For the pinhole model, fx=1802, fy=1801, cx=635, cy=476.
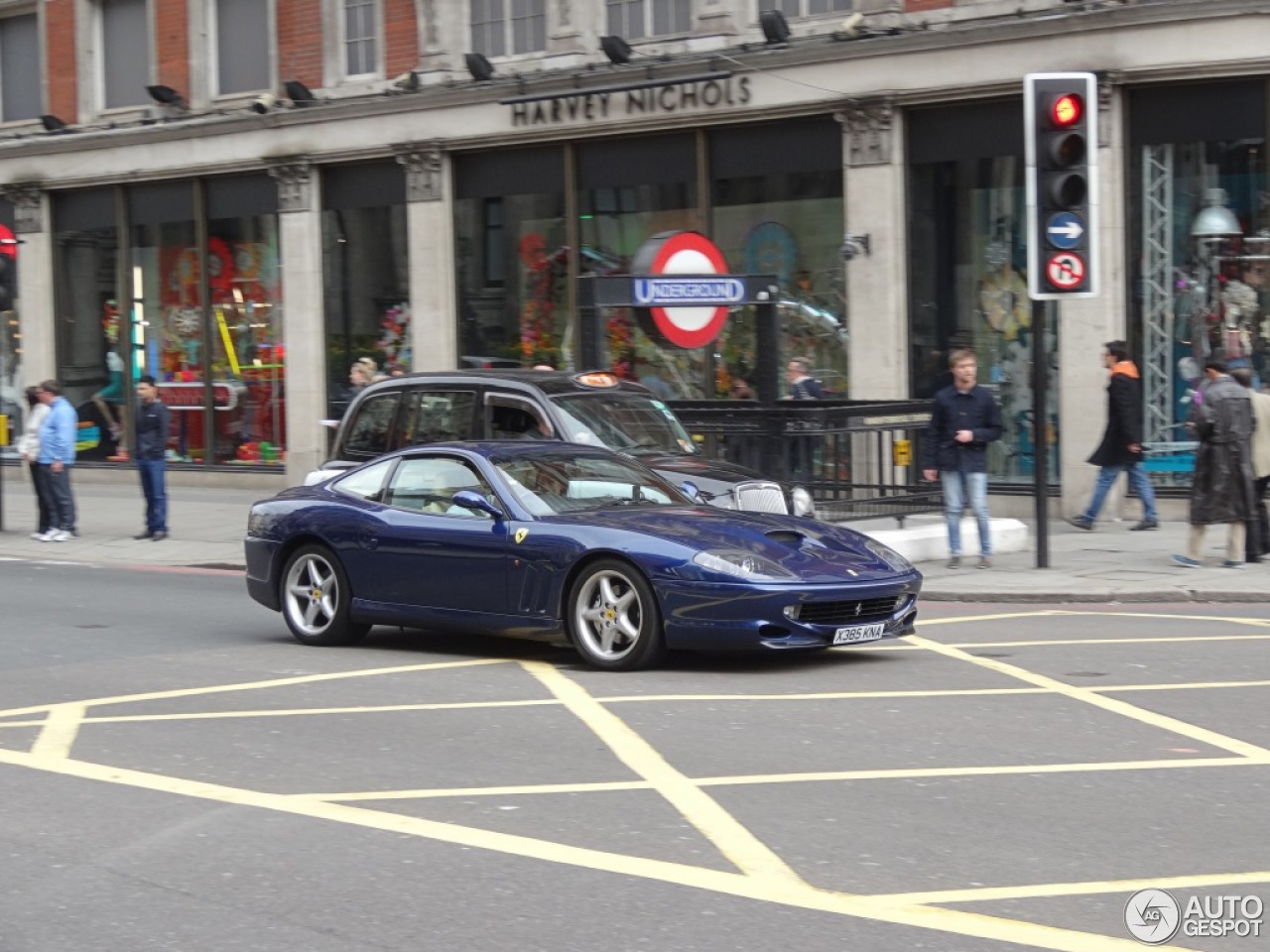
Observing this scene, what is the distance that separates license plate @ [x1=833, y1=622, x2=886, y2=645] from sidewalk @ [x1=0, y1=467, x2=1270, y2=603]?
153 inches

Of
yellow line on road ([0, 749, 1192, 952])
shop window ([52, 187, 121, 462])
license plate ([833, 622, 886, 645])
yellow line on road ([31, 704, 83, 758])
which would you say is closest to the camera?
yellow line on road ([0, 749, 1192, 952])

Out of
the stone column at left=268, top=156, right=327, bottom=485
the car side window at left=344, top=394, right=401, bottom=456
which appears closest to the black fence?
the car side window at left=344, top=394, right=401, bottom=456

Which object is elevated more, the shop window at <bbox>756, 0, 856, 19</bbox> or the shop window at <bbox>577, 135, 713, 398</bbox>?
the shop window at <bbox>756, 0, 856, 19</bbox>

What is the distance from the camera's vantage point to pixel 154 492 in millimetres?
20766

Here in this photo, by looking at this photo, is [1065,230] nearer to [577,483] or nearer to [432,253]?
[577,483]

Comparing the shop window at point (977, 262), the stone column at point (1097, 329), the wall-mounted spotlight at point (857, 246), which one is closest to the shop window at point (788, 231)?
the wall-mounted spotlight at point (857, 246)

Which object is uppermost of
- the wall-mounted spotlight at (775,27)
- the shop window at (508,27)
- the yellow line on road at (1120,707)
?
the shop window at (508,27)

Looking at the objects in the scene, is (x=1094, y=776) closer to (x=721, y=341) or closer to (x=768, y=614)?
(x=768, y=614)

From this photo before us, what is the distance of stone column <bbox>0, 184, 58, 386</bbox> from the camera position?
30.3m

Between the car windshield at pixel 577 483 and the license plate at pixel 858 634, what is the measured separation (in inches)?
64.5

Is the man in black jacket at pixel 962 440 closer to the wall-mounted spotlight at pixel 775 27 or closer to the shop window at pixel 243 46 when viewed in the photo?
the wall-mounted spotlight at pixel 775 27

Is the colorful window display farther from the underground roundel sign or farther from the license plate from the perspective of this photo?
the license plate

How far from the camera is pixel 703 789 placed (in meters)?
7.20

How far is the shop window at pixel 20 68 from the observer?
30484 mm
